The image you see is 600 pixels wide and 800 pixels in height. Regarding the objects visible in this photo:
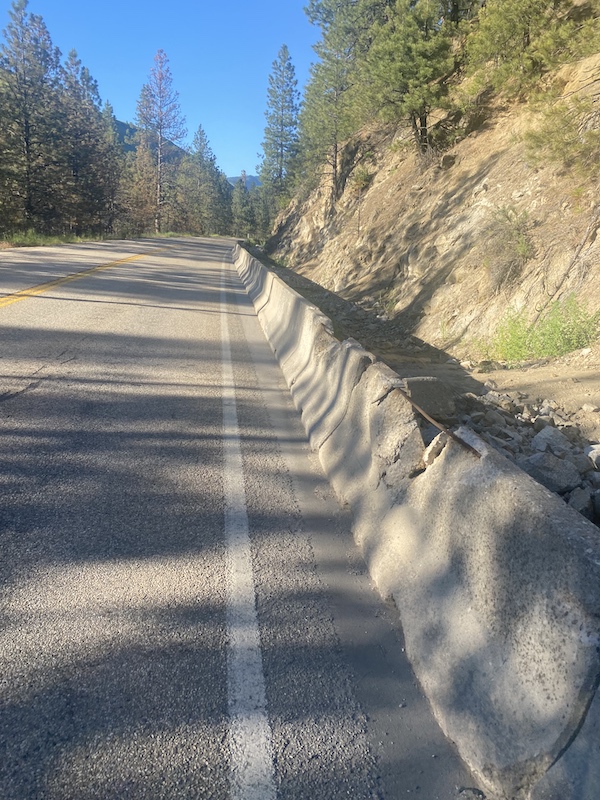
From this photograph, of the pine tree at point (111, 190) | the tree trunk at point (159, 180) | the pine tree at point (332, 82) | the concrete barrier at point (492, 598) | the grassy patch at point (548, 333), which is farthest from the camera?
the tree trunk at point (159, 180)

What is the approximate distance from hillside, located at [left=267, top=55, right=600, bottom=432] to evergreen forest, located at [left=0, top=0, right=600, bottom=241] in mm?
769

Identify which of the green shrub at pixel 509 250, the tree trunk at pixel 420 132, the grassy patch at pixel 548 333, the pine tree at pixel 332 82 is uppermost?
the pine tree at pixel 332 82

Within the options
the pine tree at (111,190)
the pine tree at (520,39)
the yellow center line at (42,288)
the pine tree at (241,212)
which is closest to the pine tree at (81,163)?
the pine tree at (111,190)

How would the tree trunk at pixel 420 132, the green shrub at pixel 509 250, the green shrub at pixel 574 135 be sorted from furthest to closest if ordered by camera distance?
the tree trunk at pixel 420 132, the green shrub at pixel 509 250, the green shrub at pixel 574 135

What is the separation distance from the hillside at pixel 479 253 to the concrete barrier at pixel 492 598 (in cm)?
283

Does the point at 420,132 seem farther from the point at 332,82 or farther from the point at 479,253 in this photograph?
the point at 332,82

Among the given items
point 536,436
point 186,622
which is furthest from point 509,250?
point 186,622

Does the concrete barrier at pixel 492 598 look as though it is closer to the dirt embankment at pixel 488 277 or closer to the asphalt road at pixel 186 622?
the asphalt road at pixel 186 622

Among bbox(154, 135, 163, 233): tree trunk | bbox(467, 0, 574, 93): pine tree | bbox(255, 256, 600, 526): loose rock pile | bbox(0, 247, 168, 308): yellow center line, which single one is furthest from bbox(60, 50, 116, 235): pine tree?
bbox(255, 256, 600, 526): loose rock pile

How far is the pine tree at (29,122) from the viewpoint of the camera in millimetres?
40594

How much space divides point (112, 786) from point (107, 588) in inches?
47.6

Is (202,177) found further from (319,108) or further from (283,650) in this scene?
(283,650)

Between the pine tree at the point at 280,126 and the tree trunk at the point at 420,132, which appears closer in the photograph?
the tree trunk at the point at 420,132

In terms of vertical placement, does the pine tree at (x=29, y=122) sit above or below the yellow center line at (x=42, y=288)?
above
